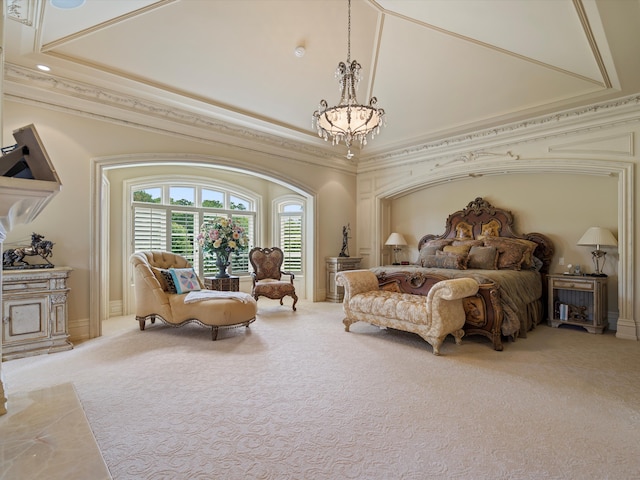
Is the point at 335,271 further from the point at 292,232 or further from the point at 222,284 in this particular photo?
the point at 222,284

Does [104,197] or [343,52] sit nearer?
[343,52]

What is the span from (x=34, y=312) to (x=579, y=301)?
738 cm

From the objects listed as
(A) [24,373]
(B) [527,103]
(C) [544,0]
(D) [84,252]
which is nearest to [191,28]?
(D) [84,252]

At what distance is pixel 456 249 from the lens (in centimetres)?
592

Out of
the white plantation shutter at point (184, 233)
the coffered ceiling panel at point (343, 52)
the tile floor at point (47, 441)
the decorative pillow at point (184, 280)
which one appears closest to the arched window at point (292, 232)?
the white plantation shutter at point (184, 233)

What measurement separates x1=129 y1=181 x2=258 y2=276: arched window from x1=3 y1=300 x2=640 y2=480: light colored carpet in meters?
2.64

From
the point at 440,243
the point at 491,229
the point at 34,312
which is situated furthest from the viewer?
the point at 440,243

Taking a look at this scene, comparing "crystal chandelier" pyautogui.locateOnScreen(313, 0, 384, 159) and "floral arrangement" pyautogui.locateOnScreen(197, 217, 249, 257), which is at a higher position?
"crystal chandelier" pyautogui.locateOnScreen(313, 0, 384, 159)

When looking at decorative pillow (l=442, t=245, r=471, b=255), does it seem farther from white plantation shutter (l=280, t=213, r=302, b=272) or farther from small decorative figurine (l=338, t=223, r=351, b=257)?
white plantation shutter (l=280, t=213, r=302, b=272)

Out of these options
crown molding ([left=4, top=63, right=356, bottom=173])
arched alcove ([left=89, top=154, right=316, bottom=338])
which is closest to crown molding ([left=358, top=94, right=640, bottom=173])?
crown molding ([left=4, top=63, right=356, bottom=173])

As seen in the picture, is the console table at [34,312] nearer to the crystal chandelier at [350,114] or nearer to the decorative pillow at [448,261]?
the crystal chandelier at [350,114]

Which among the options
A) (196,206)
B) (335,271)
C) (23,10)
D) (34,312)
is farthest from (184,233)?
(23,10)

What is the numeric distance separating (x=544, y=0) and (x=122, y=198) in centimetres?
656

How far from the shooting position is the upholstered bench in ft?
12.7
